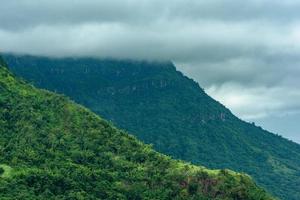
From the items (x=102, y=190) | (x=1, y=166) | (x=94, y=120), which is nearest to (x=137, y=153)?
(x=94, y=120)

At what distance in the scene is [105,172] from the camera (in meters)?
168

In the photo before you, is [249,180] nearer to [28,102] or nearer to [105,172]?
[105,172]

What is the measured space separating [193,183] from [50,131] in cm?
3876

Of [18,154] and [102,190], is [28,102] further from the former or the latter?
[102,190]

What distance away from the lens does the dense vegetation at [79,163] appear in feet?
494

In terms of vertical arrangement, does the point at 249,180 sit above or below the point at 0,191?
above

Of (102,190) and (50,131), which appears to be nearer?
(102,190)

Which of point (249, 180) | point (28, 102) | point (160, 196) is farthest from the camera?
point (28, 102)

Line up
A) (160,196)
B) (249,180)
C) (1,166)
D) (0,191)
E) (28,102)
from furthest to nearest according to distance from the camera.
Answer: (28,102)
(249,180)
(160,196)
(1,166)
(0,191)

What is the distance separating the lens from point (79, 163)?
6781 inches

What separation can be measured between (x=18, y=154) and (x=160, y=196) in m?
33.8

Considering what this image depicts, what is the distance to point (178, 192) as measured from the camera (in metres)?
168

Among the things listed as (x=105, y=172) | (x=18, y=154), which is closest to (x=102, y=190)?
(x=105, y=172)

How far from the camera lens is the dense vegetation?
150 meters
